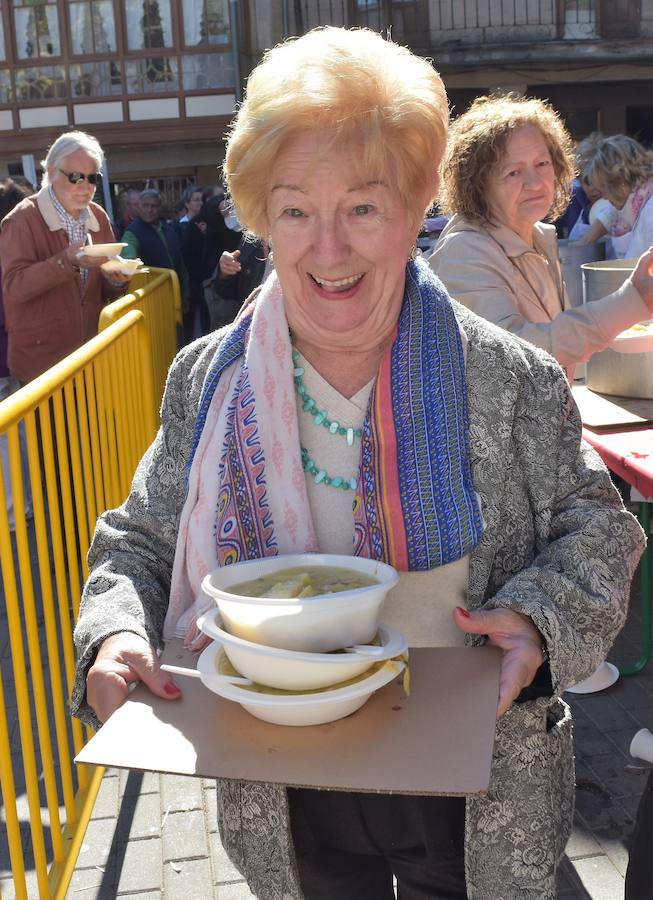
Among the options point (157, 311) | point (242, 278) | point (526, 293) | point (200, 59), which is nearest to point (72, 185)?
point (157, 311)

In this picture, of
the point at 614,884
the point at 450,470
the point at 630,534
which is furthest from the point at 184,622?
the point at 614,884

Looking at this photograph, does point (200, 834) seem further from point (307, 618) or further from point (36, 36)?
point (36, 36)

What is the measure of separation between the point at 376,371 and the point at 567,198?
7.62ft

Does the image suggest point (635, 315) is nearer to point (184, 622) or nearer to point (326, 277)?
point (326, 277)

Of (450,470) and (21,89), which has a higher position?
(21,89)

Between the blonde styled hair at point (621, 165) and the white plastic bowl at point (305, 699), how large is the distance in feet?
18.9

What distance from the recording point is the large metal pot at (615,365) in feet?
11.4

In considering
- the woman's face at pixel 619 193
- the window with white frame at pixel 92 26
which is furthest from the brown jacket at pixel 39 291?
the window with white frame at pixel 92 26

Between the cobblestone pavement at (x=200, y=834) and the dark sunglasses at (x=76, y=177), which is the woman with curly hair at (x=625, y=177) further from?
the cobblestone pavement at (x=200, y=834)

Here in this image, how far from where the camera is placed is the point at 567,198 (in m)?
3.79

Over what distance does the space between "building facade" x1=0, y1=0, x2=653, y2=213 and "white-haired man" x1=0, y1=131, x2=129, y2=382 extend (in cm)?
1581

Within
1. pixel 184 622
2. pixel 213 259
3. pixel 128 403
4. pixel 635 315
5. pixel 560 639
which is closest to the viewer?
pixel 560 639

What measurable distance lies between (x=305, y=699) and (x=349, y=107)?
933mm

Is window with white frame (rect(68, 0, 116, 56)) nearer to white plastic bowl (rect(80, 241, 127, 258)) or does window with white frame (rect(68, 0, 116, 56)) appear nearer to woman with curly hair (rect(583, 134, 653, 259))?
woman with curly hair (rect(583, 134, 653, 259))
